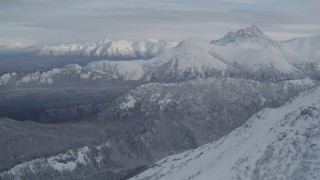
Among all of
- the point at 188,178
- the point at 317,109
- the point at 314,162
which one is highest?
the point at 317,109

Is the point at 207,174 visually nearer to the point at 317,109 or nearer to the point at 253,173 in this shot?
the point at 253,173

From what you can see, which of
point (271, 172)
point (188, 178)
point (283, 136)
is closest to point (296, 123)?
point (283, 136)

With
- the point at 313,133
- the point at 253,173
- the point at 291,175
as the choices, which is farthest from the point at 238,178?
the point at 313,133

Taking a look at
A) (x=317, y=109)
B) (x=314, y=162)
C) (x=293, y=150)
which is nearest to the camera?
(x=314, y=162)

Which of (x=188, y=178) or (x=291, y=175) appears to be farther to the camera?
(x=188, y=178)

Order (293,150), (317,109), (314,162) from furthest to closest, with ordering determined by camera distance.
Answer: (317,109) < (293,150) < (314,162)

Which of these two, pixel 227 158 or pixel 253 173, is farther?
pixel 227 158

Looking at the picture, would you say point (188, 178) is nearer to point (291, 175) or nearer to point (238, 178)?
point (238, 178)

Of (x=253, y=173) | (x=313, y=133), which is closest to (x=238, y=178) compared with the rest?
(x=253, y=173)

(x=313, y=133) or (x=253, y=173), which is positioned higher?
(x=313, y=133)
